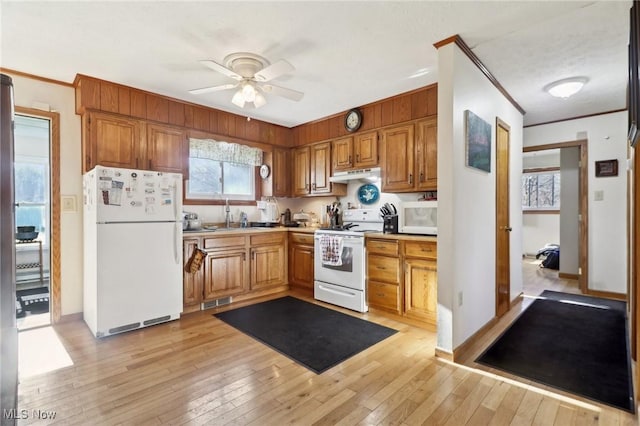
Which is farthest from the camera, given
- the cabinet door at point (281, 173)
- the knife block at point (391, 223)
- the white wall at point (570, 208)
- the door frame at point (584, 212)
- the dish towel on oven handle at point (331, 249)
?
the white wall at point (570, 208)

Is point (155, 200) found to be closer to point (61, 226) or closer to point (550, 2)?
point (61, 226)

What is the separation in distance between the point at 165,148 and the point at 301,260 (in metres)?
2.20

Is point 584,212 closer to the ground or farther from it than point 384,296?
farther from it

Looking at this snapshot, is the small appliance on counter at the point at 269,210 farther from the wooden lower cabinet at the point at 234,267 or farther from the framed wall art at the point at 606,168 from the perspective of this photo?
the framed wall art at the point at 606,168

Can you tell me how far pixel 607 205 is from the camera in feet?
13.7

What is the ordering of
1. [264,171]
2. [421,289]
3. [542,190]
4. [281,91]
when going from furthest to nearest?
[542,190] < [264,171] < [421,289] < [281,91]

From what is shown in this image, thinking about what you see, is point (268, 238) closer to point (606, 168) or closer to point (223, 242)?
point (223, 242)

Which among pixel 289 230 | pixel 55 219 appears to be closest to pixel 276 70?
pixel 289 230

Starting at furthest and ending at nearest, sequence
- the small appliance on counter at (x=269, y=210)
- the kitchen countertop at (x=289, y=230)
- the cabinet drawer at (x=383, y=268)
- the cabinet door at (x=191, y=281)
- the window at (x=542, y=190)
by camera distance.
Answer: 1. the window at (x=542, y=190)
2. the small appliance on counter at (x=269, y=210)
3. the cabinet door at (x=191, y=281)
4. the cabinet drawer at (x=383, y=268)
5. the kitchen countertop at (x=289, y=230)

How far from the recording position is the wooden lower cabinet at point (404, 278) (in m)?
3.00

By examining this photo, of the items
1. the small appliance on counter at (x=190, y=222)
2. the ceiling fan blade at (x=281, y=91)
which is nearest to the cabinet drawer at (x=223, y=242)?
the small appliance on counter at (x=190, y=222)

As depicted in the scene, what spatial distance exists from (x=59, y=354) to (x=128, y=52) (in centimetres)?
252

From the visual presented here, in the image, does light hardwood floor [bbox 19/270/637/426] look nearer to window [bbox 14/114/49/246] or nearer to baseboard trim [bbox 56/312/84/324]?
baseboard trim [bbox 56/312/84/324]

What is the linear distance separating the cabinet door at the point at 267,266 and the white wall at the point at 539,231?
6044 mm
